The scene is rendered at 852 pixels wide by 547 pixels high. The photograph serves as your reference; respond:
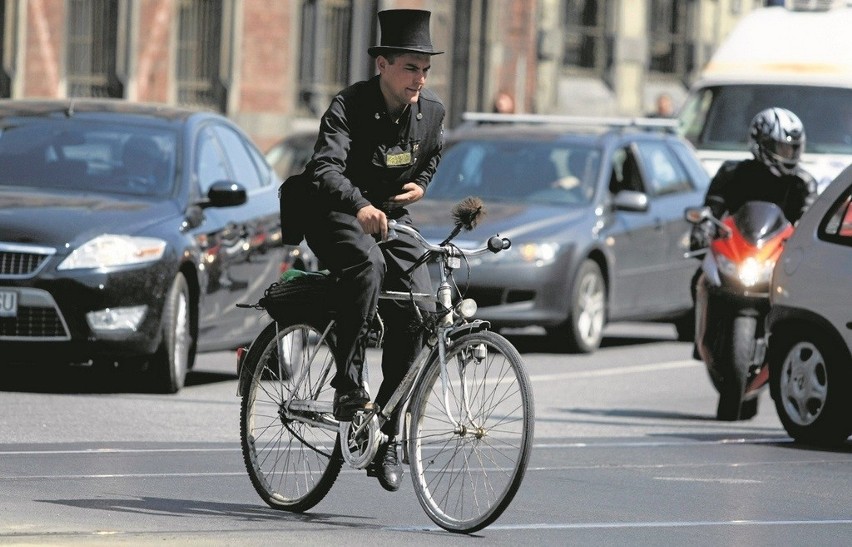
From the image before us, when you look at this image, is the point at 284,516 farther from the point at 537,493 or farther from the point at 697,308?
the point at 697,308

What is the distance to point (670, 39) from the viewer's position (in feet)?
145

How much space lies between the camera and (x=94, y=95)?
32750 millimetres

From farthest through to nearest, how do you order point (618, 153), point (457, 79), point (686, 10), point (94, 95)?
point (686, 10)
point (457, 79)
point (94, 95)
point (618, 153)

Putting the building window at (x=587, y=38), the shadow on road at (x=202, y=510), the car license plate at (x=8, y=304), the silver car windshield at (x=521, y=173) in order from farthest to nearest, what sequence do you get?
1. the building window at (x=587, y=38)
2. the silver car windshield at (x=521, y=173)
3. the car license plate at (x=8, y=304)
4. the shadow on road at (x=202, y=510)

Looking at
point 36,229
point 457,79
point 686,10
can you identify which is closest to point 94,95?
point 457,79

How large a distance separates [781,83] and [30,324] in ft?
38.3

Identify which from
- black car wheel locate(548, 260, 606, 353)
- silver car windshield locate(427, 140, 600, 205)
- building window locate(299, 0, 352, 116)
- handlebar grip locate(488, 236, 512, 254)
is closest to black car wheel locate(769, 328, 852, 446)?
handlebar grip locate(488, 236, 512, 254)

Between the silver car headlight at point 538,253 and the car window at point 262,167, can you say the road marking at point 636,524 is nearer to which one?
the car window at point 262,167

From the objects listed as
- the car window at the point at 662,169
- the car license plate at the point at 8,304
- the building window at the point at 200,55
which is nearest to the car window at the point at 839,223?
the car license plate at the point at 8,304

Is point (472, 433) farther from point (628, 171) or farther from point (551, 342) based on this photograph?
point (628, 171)

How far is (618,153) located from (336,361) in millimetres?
10527

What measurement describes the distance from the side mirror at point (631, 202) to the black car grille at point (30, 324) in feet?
20.8

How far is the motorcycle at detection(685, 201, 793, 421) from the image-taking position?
12.7 meters

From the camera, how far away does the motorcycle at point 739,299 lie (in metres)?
12.7
